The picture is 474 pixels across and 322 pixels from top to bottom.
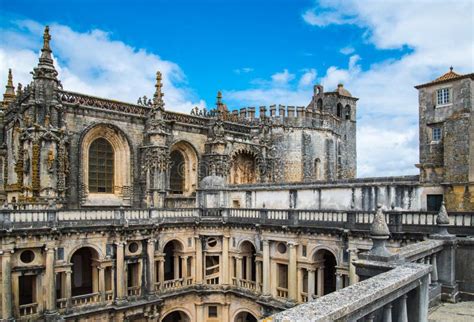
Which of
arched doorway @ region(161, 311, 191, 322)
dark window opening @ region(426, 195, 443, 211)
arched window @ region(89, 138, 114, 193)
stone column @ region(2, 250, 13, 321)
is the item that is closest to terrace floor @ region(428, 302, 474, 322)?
dark window opening @ region(426, 195, 443, 211)

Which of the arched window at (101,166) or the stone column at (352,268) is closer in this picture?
the stone column at (352,268)

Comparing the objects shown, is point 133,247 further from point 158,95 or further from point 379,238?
point 379,238

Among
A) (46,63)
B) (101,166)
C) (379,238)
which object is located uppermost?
(46,63)

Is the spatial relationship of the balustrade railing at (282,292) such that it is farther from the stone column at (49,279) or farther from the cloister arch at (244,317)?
the stone column at (49,279)

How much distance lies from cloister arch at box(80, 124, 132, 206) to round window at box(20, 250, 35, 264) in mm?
5687

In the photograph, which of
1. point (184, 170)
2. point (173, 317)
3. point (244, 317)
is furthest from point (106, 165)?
point (244, 317)

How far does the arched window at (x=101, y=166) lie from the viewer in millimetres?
26625

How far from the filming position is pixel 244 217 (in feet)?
84.3

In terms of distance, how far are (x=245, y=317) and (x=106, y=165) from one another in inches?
598

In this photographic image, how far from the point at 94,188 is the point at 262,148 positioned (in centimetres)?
1561

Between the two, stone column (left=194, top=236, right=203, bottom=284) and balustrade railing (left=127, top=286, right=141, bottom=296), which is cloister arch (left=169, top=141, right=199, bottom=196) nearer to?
stone column (left=194, top=236, right=203, bottom=284)

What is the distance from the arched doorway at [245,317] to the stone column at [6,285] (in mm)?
14391

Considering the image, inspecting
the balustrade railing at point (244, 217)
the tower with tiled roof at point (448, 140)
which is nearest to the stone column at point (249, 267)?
the balustrade railing at point (244, 217)

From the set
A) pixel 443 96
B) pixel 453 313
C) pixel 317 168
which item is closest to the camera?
pixel 453 313
